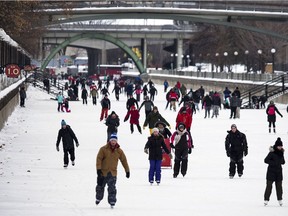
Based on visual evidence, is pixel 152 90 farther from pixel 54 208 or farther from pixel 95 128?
pixel 54 208

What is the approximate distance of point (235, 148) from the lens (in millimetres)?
22359

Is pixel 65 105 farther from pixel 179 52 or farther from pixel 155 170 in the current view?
pixel 179 52

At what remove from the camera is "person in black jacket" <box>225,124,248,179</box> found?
22266 mm

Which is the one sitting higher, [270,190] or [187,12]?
[187,12]

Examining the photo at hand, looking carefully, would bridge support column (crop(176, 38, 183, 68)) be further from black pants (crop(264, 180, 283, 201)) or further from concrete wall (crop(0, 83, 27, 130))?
black pants (crop(264, 180, 283, 201))

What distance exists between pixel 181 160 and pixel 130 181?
1.37 meters

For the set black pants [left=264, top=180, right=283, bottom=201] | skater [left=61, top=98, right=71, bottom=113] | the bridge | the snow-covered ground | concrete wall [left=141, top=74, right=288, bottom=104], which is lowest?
the snow-covered ground

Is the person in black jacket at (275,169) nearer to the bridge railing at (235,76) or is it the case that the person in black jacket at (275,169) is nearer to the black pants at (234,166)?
the black pants at (234,166)

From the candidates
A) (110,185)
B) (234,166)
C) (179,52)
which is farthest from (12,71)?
(179,52)

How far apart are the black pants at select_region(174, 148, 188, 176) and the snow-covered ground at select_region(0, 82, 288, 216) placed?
10.5 inches

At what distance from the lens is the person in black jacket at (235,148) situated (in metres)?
22.3

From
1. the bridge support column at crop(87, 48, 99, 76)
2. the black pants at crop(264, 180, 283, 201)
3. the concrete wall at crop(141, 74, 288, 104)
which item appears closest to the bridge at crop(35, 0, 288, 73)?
the concrete wall at crop(141, 74, 288, 104)

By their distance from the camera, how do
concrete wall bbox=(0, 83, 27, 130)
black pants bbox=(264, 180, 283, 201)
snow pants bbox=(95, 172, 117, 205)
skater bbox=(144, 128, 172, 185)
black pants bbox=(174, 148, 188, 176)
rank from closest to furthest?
snow pants bbox=(95, 172, 117, 205), black pants bbox=(264, 180, 283, 201), skater bbox=(144, 128, 172, 185), black pants bbox=(174, 148, 188, 176), concrete wall bbox=(0, 83, 27, 130)

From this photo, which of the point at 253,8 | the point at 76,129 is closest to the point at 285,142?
the point at 76,129
